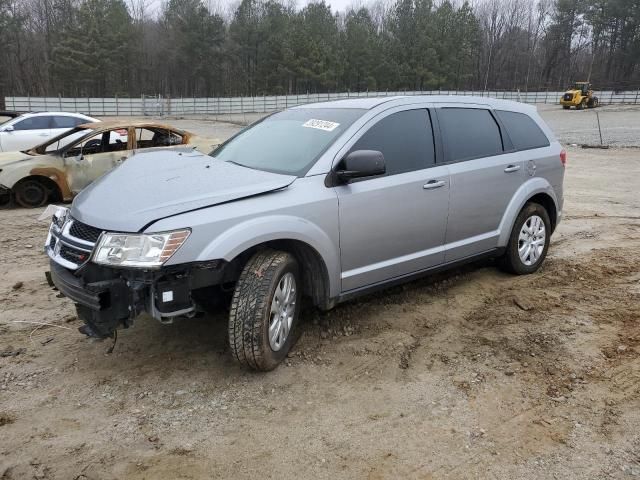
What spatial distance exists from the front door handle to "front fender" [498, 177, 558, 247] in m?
0.99

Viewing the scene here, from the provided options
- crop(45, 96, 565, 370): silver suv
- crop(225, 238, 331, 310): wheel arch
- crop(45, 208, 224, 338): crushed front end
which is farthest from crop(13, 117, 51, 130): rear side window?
crop(225, 238, 331, 310): wheel arch

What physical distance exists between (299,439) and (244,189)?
152 cm

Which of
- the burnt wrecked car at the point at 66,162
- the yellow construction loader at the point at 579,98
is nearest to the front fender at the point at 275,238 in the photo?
the burnt wrecked car at the point at 66,162

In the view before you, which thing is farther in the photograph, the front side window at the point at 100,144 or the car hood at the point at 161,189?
the front side window at the point at 100,144

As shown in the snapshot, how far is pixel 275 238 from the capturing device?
337 cm

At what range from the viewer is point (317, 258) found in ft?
12.1

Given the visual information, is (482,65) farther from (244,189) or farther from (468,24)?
(244,189)

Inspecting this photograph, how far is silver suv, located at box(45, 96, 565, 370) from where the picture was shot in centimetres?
308

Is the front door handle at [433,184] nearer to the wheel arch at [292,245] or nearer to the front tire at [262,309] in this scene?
the wheel arch at [292,245]

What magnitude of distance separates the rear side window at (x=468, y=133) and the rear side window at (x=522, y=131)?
197 mm

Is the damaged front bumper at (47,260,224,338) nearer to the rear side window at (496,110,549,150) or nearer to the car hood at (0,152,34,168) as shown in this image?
the rear side window at (496,110,549,150)

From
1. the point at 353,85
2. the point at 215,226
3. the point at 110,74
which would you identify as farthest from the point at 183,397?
the point at 353,85

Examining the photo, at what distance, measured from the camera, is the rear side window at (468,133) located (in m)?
4.57

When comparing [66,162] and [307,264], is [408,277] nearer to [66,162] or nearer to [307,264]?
[307,264]
